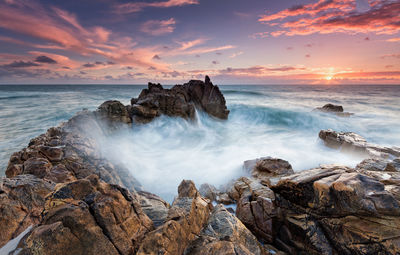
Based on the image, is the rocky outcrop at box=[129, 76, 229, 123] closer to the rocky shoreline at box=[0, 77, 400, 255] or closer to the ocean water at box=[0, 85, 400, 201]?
the ocean water at box=[0, 85, 400, 201]

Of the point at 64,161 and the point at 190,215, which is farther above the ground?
the point at 64,161

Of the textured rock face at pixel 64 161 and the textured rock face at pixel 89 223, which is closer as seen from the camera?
the textured rock face at pixel 89 223

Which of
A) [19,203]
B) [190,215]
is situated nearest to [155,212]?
[190,215]

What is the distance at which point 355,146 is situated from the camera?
1138cm

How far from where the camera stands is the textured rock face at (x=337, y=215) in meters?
4.09

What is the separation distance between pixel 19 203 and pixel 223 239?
4427mm

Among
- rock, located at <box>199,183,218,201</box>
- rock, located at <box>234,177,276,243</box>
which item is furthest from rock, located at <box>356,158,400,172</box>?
rock, located at <box>199,183,218,201</box>

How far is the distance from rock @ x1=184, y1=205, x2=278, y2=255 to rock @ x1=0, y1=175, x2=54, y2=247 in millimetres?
3277

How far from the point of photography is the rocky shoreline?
3.10 meters

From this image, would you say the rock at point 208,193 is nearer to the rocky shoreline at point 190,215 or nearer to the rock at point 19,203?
the rocky shoreline at point 190,215

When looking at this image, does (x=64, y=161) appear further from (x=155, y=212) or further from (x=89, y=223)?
(x=89, y=223)

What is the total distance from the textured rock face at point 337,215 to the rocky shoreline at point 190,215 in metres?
0.02

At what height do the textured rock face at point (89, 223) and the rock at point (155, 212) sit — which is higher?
the textured rock face at point (89, 223)

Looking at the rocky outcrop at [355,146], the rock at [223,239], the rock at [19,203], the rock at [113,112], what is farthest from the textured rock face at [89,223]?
the rocky outcrop at [355,146]
